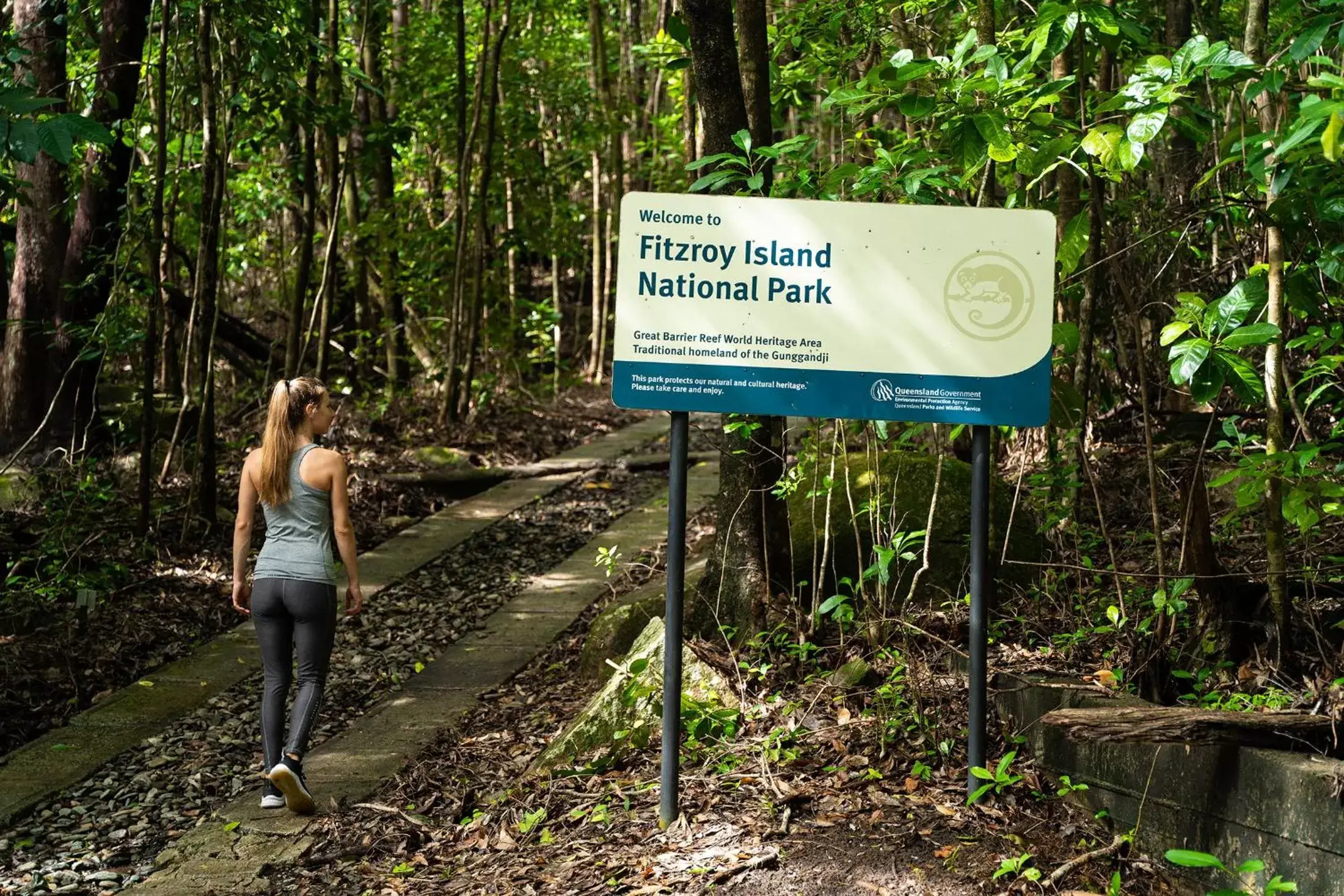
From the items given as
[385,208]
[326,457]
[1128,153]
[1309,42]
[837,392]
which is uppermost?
[385,208]

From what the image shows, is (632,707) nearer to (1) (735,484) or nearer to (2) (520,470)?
(1) (735,484)

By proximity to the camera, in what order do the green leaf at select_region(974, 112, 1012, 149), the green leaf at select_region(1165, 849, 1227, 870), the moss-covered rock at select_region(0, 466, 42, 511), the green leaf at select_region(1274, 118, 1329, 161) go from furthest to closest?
the moss-covered rock at select_region(0, 466, 42, 511) < the green leaf at select_region(974, 112, 1012, 149) < the green leaf at select_region(1165, 849, 1227, 870) < the green leaf at select_region(1274, 118, 1329, 161)

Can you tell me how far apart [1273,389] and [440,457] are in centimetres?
915

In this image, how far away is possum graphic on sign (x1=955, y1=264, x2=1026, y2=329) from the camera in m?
3.94

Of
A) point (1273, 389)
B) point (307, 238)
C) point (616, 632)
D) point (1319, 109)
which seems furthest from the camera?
point (307, 238)

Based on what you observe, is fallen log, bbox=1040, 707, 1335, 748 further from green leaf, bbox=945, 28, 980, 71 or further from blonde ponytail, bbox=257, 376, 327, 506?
blonde ponytail, bbox=257, 376, 327, 506

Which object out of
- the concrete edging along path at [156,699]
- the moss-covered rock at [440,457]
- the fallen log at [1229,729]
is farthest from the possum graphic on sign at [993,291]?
the moss-covered rock at [440,457]

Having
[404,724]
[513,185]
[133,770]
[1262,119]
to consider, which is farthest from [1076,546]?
[513,185]

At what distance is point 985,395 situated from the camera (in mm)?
3953

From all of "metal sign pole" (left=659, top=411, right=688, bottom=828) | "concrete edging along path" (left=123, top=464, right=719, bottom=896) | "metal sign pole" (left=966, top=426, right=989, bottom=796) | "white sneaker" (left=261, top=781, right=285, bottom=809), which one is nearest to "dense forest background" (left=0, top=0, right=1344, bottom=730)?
"metal sign pole" (left=966, top=426, right=989, bottom=796)

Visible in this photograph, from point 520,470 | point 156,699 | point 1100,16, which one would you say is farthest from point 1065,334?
point 520,470

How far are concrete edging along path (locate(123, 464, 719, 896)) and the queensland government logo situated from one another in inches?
125

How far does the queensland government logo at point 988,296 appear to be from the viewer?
394 centimetres

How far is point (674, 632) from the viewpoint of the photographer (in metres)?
4.13
